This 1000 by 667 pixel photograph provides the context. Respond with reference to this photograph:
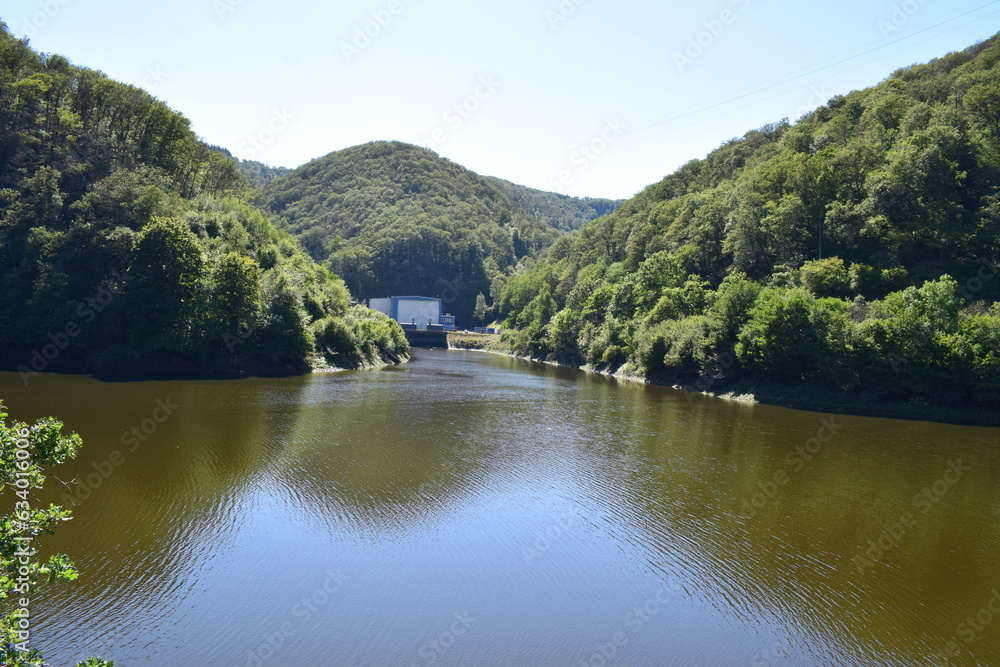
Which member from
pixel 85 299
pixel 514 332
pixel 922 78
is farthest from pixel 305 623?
pixel 514 332

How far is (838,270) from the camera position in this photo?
54.9 m

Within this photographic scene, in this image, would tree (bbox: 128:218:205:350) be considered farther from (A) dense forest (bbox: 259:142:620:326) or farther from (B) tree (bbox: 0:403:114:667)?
(A) dense forest (bbox: 259:142:620:326)

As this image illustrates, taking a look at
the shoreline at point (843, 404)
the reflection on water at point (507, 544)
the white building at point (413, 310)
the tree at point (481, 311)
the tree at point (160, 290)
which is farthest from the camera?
the tree at point (481, 311)

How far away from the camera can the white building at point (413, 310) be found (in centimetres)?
13925

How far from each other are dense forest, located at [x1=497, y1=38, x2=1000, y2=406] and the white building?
2202 inches

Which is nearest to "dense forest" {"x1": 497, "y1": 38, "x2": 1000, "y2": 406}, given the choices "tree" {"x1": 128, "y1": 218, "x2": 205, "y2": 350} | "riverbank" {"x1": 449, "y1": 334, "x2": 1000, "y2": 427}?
"riverbank" {"x1": 449, "y1": 334, "x2": 1000, "y2": 427}

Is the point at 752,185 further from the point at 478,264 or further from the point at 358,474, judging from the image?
the point at 478,264

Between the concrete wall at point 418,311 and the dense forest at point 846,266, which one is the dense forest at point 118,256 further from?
the concrete wall at point 418,311

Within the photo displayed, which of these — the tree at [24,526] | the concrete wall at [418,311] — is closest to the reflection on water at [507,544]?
the tree at [24,526]

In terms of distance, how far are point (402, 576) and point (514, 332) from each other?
106017mm

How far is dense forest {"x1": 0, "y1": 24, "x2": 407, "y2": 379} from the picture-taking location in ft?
167

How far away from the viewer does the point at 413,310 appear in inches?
5527

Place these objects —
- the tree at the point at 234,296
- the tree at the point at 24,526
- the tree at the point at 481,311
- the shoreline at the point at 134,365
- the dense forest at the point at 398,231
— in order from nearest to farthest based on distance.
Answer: the tree at the point at 24,526, the shoreline at the point at 134,365, the tree at the point at 234,296, the tree at the point at 481,311, the dense forest at the point at 398,231

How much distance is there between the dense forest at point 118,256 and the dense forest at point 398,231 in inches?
3564
